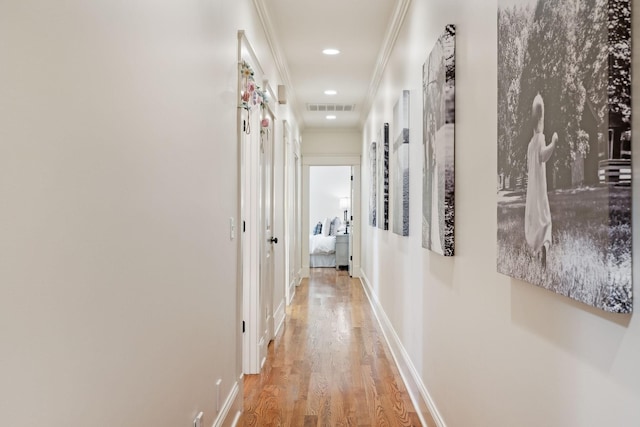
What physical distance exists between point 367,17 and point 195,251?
8.98 feet

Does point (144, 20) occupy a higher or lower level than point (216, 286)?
higher

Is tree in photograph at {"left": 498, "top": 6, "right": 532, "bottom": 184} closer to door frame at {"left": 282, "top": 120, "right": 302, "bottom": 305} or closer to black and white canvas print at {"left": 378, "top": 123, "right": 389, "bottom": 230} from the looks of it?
black and white canvas print at {"left": 378, "top": 123, "right": 389, "bottom": 230}

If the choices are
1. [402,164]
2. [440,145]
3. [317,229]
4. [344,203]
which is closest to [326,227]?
[317,229]

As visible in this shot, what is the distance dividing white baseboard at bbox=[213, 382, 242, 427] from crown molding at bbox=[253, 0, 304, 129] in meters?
2.47

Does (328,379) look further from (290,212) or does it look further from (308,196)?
(308,196)

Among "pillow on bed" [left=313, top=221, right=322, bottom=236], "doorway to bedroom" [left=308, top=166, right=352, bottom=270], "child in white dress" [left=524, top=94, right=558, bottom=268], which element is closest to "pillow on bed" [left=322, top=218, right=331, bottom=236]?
"doorway to bedroom" [left=308, top=166, right=352, bottom=270]

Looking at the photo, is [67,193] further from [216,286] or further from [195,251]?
[216,286]

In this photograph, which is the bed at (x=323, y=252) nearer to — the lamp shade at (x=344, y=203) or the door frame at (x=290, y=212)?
the door frame at (x=290, y=212)

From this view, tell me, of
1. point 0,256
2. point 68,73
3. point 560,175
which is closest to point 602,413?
point 560,175

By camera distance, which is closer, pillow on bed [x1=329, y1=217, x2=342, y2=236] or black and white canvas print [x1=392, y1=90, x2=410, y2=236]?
black and white canvas print [x1=392, y1=90, x2=410, y2=236]

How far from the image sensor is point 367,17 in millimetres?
3898

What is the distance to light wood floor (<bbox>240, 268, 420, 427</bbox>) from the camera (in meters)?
2.82

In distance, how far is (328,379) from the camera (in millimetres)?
3461

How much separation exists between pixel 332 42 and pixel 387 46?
526 millimetres
